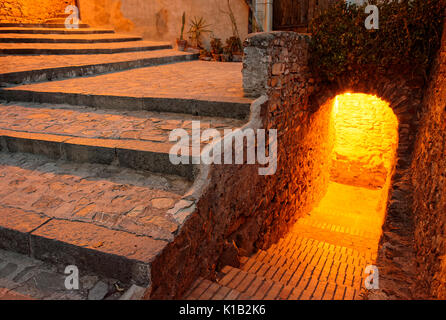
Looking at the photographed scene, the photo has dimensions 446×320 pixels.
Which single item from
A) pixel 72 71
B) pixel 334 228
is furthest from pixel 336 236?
pixel 72 71

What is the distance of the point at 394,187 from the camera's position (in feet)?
17.2

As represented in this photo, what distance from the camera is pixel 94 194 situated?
2816 mm

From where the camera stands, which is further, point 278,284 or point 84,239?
point 278,284

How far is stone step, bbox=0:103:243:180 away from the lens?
3146 millimetres

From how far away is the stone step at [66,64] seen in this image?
5146 millimetres

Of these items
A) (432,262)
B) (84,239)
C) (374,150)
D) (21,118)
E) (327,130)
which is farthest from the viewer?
(374,150)

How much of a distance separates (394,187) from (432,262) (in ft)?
8.52

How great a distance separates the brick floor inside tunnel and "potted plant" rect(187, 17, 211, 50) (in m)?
4.27

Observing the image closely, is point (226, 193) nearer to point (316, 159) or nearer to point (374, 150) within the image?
point (316, 159)

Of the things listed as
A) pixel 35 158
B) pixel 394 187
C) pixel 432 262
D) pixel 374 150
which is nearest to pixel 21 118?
pixel 35 158

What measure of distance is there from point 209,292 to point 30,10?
10516mm
